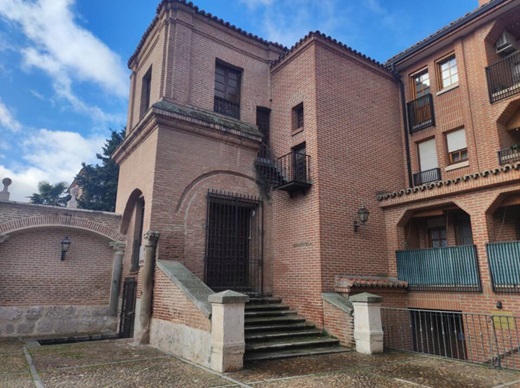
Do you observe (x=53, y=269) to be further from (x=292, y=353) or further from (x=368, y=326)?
(x=368, y=326)

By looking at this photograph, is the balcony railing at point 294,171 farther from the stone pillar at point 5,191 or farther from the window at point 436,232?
the stone pillar at point 5,191

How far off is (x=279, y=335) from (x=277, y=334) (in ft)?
0.20

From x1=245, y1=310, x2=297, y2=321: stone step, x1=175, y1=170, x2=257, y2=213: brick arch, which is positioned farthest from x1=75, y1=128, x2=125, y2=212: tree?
x1=245, y1=310, x2=297, y2=321: stone step

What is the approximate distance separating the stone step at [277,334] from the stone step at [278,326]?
0.08 meters

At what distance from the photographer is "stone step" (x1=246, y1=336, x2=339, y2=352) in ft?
23.6

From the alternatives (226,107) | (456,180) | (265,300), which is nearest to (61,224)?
(226,107)

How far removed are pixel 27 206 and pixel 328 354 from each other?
8749 mm

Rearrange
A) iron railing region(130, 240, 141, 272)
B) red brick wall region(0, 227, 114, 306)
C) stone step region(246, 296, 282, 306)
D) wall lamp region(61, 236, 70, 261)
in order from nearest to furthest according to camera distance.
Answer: stone step region(246, 296, 282, 306) → red brick wall region(0, 227, 114, 306) → wall lamp region(61, 236, 70, 261) → iron railing region(130, 240, 141, 272)

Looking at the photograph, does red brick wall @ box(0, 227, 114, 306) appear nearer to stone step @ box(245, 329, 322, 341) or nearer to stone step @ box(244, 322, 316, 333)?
stone step @ box(244, 322, 316, 333)

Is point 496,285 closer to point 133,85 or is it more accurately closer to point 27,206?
point 27,206

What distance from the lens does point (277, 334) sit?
7969 millimetres

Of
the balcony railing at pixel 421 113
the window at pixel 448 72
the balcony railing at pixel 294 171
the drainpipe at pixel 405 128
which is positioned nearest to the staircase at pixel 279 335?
the balcony railing at pixel 294 171

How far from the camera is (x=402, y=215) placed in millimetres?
10617

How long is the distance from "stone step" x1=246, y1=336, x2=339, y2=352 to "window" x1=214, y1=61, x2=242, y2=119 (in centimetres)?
715
